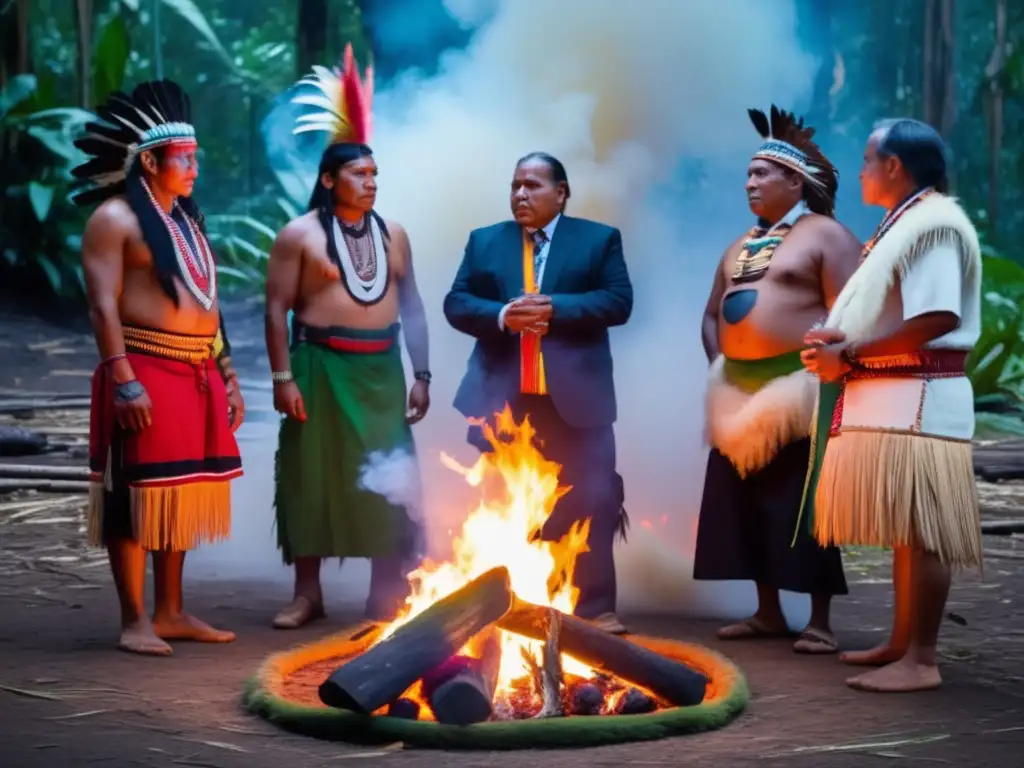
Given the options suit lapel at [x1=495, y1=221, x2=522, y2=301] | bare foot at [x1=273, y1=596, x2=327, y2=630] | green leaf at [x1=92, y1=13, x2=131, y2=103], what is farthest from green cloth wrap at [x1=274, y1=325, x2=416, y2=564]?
green leaf at [x1=92, y1=13, x2=131, y2=103]

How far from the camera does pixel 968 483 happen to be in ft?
14.6

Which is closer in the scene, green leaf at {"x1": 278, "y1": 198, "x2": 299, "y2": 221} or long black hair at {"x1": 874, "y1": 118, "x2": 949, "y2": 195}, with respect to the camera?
long black hair at {"x1": 874, "y1": 118, "x2": 949, "y2": 195}

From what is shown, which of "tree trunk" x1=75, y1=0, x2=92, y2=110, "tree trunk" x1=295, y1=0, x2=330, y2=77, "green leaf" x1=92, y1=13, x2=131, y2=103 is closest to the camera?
"tree trunk" x1=295, y1=0, x2=330, y2=77

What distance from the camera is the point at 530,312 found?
205 inches

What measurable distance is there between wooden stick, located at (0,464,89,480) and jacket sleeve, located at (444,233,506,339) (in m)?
3.79

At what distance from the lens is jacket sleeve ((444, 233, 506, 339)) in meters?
5.28

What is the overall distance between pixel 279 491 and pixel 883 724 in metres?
2.48

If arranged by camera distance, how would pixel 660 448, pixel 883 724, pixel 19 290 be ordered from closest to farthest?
pixel 883 724 < pixel 660 448 < pixel 19 290

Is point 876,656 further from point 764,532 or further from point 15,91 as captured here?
point 15,91

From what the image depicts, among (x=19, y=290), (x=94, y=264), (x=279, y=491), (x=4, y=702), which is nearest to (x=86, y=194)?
(x=94, y=264)

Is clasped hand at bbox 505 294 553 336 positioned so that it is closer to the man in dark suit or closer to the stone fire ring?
the man in dark suit

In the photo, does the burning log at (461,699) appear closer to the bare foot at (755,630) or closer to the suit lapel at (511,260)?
the bare foot at (755,630)

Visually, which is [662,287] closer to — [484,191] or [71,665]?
[484,191]

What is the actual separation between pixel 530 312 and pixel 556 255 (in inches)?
11.3
